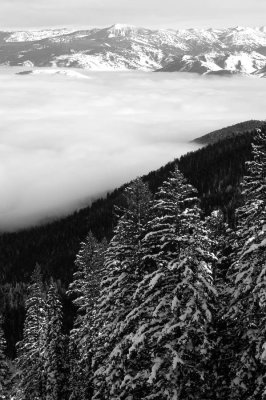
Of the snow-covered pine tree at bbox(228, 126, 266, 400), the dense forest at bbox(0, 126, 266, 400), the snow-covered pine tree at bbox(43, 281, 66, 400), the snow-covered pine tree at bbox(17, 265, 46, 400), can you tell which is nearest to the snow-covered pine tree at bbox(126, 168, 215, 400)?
the dense forest at bbox(0, 126, 266, 400)

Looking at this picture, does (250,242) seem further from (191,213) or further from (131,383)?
(131,383)

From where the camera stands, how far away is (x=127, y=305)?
77.9 feet

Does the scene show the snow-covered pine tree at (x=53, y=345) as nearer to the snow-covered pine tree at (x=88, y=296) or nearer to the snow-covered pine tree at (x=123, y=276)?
the snow-covered pine tree at (x=88, y=296)

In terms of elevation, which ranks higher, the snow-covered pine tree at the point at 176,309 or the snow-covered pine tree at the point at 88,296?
the snow-covered pine tree at the point at 176,309

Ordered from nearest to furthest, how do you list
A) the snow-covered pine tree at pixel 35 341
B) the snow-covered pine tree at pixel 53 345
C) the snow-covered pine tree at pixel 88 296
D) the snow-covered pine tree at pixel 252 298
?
the snow-covered pine tree at pixel 252 298 → the snow-covered pine tree at pixel 88 296 → the snow-covered pine tree at pixel 53 345 → the snow-covered pine tree at pixel 35 341

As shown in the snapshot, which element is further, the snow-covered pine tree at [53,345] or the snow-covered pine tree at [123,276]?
the snow-covered pine tree at [53,345]

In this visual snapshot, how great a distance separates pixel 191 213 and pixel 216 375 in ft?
25.2

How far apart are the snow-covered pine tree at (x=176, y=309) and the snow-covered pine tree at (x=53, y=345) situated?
63.8ft

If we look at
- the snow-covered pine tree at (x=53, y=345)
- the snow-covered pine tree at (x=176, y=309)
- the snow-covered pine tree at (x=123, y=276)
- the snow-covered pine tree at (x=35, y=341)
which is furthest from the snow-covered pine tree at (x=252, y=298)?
the snow-covered pine tree at (x=35, y=341)

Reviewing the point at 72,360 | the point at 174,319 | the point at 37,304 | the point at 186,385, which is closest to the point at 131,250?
the point at 174,319

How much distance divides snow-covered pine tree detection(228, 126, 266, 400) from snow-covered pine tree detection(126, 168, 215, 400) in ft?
4.41

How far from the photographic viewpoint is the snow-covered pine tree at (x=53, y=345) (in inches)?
1564

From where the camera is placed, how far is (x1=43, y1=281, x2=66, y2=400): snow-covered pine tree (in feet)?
130

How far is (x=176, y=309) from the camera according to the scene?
62.6ft
